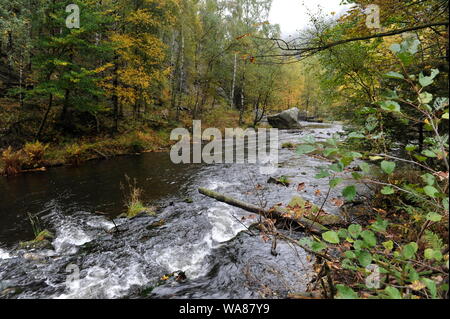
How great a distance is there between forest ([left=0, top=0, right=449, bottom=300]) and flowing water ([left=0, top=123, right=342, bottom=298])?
0.06 meters

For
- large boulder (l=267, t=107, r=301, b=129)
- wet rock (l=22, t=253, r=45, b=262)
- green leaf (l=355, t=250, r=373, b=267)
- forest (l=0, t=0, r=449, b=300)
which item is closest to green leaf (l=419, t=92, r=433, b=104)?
forest (l=0, t=0, r=449, b=300)

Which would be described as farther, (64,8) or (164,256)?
(64,8)

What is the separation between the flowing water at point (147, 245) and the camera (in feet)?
12.0

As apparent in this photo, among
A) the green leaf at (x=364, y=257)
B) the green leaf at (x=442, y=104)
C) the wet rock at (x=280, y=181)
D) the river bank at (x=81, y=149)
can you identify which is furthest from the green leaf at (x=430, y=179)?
the river bank at (x=81, y=149)

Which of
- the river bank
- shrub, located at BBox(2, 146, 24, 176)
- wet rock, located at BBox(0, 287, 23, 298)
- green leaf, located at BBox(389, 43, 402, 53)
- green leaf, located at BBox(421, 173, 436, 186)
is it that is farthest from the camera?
the river bank

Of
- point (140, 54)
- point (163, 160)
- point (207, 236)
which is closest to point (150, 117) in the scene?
point (140, 54)

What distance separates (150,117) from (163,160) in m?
8.11

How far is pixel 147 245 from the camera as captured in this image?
4875mm

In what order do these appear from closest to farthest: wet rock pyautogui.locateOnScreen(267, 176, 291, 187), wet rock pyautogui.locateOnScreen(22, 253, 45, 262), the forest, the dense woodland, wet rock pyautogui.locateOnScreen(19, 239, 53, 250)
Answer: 1. the forest
2. wet rock pyautogui.locateOnScreen(22, 253, 45, 262)
3. wet rock pyautogui.locateOnScreen(19, 239, 53, 250)
4. wet rock pyautogui.locateOnScreen(267, 176, 291, 187)
5. the dense woodland

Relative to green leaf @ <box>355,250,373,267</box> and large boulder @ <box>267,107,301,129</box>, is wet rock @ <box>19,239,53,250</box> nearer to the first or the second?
green leaf @ <box>355,250,373,267</box>

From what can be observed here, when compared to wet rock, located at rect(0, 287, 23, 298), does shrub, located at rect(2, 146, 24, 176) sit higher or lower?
higher

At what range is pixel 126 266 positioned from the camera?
13.8ft

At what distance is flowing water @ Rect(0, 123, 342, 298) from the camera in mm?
3648
